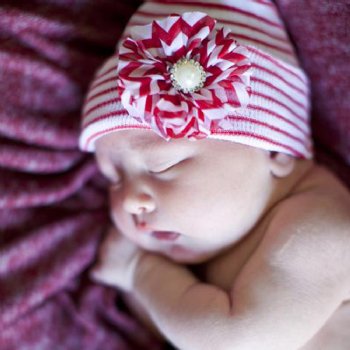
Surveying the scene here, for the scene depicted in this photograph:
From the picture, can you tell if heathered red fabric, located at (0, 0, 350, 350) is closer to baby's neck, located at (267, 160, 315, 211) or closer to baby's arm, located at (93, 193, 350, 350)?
baby's neck, located at (267, 160, 315, 211)

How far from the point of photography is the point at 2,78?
39.6 inches

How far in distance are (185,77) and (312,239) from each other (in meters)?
0.31

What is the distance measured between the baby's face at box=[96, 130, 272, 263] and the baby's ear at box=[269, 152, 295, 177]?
15 millimetres

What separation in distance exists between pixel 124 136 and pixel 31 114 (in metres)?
0.24

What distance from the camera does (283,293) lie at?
0.83 m

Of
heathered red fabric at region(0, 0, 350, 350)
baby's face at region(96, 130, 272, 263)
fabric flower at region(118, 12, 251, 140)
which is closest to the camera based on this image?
fabric flower at region(118, 12, 251, 140)

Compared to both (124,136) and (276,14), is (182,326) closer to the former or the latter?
(124,136)

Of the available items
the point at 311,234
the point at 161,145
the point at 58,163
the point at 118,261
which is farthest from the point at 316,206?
the point at 58,163

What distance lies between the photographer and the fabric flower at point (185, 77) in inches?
29.3

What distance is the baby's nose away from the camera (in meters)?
0.89

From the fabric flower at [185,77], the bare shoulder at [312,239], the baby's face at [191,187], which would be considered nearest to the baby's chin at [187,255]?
the baby's face at [191,187]

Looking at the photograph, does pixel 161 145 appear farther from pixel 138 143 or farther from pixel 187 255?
pixel 187 255

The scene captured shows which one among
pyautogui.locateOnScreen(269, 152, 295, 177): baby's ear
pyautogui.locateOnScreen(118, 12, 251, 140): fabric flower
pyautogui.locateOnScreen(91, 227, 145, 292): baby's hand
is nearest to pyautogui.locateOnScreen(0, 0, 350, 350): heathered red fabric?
pyautogui.locateOnScreen(91, 227, 145, 292): baby's hand

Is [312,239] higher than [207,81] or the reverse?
the reverse
